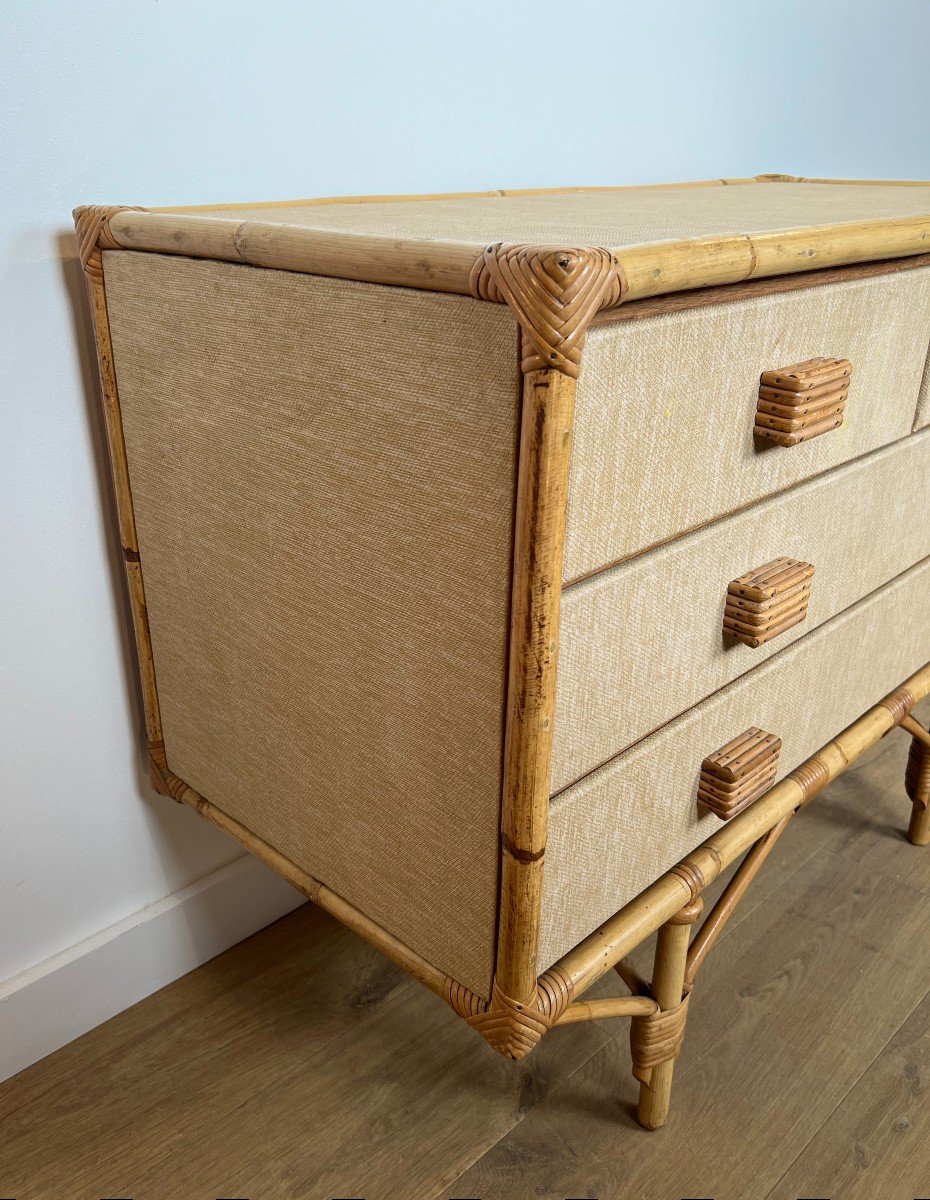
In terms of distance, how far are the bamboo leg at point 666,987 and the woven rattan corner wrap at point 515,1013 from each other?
166mm

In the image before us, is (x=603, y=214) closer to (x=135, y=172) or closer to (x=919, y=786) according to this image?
(x=135, y=172)

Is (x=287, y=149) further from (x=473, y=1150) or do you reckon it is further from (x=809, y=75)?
(x=809, y=75)

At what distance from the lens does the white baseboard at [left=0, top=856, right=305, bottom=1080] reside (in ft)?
3.03

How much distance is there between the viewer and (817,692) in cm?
88

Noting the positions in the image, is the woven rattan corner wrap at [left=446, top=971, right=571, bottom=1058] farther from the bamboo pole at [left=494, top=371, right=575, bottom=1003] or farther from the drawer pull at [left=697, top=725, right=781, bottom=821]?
the drawer pull at [left=697, top=725, right=781, bottom=821]

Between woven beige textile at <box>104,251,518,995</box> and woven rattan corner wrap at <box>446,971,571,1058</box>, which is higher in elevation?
woven beige textile at <box>104,251,518,995</box>

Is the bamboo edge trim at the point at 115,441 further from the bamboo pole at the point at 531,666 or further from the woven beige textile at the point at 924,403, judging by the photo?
the woven beige textile at the point at 924,403

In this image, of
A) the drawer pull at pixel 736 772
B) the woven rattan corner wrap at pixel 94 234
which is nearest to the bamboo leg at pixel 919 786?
the drawer pull at pixel 736 772

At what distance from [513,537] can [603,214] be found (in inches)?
13.9

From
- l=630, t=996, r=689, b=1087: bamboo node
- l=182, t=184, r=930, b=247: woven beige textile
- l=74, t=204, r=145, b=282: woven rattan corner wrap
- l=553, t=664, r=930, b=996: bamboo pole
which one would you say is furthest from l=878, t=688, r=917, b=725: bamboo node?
l=74, t=204, r=145, b=282: woven rattan corner wrap

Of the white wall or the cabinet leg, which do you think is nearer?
the white wall

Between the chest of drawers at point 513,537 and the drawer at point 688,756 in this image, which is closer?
the chest of drawers at point 513,537

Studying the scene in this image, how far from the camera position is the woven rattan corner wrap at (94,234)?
73 cm

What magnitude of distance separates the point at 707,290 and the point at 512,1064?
2.39ft
